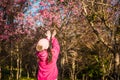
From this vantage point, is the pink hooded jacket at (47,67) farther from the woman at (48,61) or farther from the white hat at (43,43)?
the white hat at (43,43)

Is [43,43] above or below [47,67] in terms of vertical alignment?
above

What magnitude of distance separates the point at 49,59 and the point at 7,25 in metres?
16.4

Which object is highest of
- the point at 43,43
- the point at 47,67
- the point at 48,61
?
the point at 43,43

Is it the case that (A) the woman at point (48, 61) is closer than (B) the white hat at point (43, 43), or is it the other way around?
(B) the white hat at point (43, 43)

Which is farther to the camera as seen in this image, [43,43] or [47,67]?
[47,67]

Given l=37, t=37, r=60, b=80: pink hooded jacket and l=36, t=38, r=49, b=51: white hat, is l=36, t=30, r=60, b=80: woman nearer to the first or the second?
l=37, t=37, r=60, b=80: pink hooded jacket

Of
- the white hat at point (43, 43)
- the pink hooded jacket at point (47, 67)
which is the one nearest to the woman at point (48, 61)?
the pink hooded jacket at point (47, 67)

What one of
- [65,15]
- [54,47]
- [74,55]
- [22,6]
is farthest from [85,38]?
[54,47]

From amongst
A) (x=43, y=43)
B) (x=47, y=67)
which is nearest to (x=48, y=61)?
(x=47, y=67)

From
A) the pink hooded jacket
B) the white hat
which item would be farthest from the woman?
the white hat

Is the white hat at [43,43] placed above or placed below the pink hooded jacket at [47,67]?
above

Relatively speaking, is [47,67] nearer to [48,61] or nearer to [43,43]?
[48,61]

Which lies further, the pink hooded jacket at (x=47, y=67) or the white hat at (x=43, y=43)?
the pink hooded jacket at (x=47, y=67)

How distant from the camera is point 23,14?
901 inches
